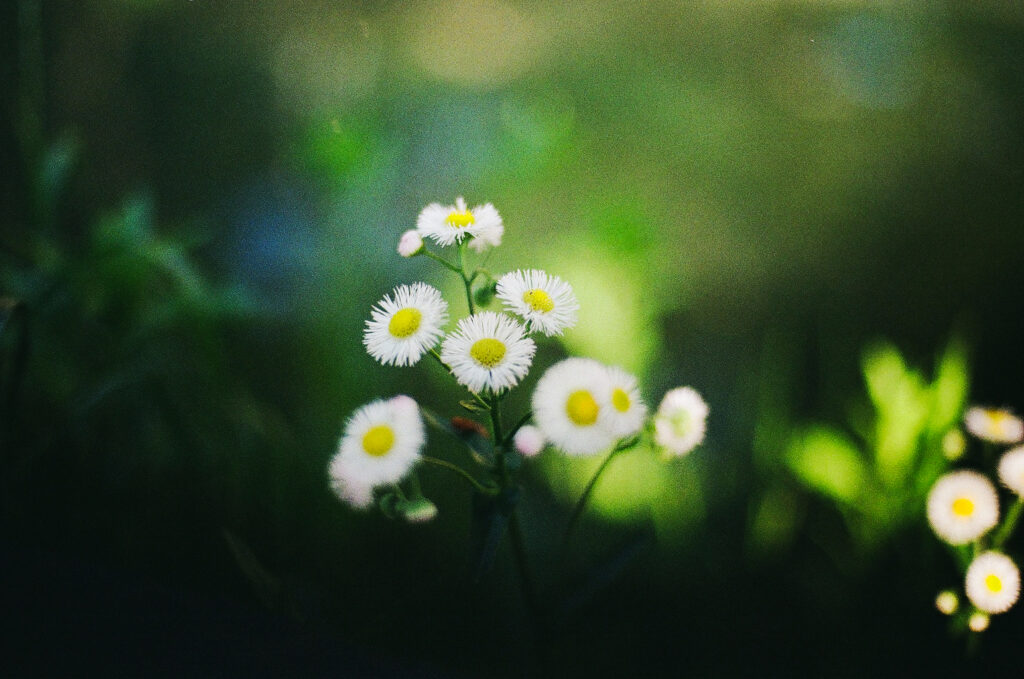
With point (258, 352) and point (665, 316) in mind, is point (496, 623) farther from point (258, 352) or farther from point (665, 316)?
point (258, 352)

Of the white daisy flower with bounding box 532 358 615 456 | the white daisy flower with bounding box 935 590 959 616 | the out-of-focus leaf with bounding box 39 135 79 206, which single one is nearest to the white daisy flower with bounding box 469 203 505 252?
the white daisy flower with bounding box 532 358 615 456

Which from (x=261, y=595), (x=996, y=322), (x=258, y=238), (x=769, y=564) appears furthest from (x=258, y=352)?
(x=996, y=322)

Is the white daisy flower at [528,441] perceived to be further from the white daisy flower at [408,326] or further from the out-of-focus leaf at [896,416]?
the out-of-focus leaf at [896,416]

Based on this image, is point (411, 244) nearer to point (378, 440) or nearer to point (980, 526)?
point (378, 440)

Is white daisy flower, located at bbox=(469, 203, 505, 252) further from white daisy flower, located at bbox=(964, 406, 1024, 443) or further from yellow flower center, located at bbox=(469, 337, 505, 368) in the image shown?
white daisy flower, located at bbox=(964, 406, 1024, 443)

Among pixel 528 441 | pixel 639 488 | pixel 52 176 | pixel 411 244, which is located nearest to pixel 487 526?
pixel 528 441
